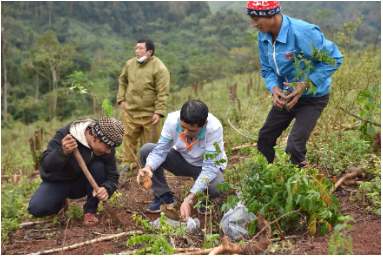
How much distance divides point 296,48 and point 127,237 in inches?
75.7

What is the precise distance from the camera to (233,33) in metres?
37.1

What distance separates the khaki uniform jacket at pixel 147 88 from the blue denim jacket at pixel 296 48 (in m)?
2.07

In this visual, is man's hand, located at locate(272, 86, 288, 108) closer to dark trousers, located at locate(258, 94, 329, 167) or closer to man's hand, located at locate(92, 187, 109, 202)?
dark trousers, located at locate(258, 94, 329, 167)

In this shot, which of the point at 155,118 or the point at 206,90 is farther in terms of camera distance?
the point at 206,90

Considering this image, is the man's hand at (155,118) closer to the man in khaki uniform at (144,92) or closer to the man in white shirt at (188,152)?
the man in khaki uniform at (144,92)

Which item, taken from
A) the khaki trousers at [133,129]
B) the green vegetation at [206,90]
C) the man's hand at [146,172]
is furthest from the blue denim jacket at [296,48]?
the khaki trousers at [133,129]

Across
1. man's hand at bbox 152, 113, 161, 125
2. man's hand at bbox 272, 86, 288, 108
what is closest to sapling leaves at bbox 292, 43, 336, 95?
man's hand at bbox 272, 86, 288, 108

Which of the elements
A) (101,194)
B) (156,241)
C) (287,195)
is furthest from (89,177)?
(287,195)

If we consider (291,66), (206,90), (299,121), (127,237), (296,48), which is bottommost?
(206,90)

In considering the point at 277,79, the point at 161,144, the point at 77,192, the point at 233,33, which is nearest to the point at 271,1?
the point at 277,79

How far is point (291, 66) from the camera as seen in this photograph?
3078mm

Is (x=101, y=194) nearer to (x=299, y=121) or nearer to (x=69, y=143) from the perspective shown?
(x=69, y=143)

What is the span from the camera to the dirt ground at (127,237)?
222 cm

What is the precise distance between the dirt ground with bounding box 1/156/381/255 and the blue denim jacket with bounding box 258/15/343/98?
1014 mm
